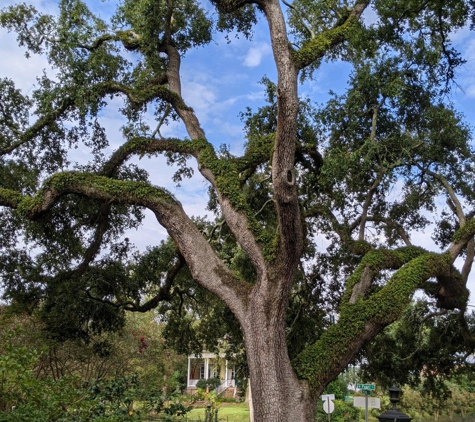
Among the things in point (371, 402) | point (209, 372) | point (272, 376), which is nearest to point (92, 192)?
point (272, 376)

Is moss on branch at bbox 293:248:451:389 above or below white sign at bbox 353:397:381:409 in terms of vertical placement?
above

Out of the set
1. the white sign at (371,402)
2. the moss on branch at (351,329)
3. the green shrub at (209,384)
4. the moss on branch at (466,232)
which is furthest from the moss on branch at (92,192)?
the green shrub at (209,384)

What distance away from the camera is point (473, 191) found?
9211 millimetres

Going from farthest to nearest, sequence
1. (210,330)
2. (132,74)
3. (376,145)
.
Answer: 1. (210,330)
2. (132,74)
3. (376,145)

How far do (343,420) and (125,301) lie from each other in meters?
14.7

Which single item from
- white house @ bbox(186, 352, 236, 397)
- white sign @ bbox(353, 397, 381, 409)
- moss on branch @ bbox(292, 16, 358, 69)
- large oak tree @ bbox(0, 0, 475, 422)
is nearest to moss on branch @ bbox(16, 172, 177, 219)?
large oak tree @ bbox(0, 0, 475, 422)

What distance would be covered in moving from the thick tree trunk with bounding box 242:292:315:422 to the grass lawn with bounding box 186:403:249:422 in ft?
43.2

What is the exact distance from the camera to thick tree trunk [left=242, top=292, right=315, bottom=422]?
20.1ft

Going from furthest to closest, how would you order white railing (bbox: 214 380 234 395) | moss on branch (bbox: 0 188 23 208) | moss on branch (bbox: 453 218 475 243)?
white railing (bbox: 214 380 234 395) < moss on branch (bbox: 453 218 475 243) < moss on branch (bbox: 0 188 23 208)

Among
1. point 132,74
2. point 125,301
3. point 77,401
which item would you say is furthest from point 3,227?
point 77,401

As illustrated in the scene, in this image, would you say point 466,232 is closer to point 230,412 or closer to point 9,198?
point 9,198

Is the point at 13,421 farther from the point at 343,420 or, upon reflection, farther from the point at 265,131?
the point at 343,420

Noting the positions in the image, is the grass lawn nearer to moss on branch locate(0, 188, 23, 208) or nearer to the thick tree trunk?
the thick tree trunk

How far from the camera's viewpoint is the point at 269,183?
1039 cm
